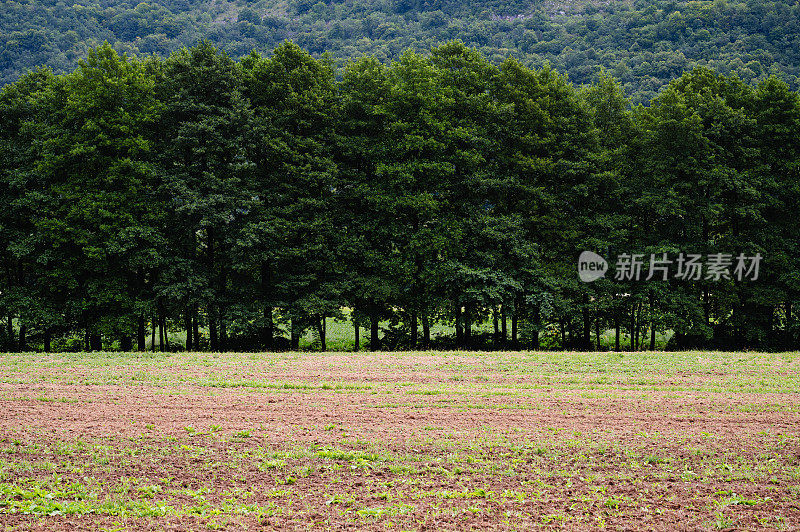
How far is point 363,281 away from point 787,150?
23798 millimetres

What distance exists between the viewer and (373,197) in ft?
100

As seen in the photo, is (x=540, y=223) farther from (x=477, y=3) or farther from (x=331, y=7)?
(x=331, y=7)

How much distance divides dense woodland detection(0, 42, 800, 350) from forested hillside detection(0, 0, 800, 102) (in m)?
7.89

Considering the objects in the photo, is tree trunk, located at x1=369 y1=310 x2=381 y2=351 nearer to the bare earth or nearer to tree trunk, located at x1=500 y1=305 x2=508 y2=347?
tree trunk, located at x1=500 y1=305 x2=508 y2=347

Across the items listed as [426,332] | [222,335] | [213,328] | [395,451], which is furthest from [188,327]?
[395,451]

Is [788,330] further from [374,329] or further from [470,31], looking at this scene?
[470,31]

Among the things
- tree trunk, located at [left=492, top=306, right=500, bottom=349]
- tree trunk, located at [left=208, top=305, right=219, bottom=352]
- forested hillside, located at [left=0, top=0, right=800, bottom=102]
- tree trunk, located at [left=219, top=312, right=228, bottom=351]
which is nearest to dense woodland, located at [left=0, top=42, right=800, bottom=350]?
tree trunk, located at [left=208, top=305, right=219, bottom=352]

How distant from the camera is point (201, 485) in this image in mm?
10016

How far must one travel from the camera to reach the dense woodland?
94.1ft

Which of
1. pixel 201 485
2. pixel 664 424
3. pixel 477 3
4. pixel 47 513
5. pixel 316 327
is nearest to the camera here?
pixel 47 513

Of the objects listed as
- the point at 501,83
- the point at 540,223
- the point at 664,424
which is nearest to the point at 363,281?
the point at 540,223

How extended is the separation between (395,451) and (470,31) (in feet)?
299

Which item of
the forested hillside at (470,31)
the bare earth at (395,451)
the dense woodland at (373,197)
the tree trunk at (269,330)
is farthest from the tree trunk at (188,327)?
the forested hillside at (470,31)

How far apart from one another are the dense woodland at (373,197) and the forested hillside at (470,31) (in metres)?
7.89
